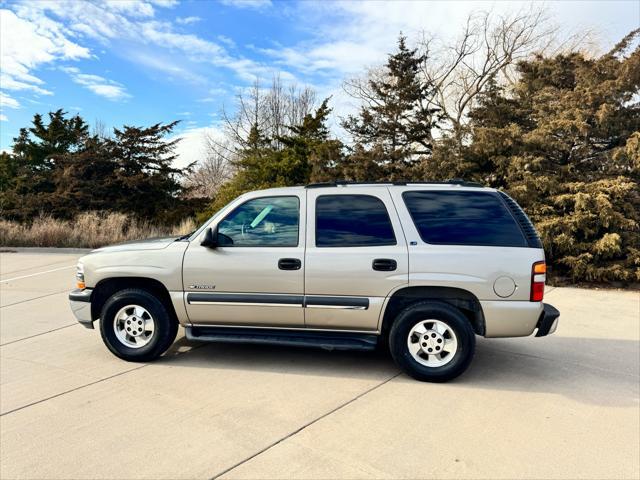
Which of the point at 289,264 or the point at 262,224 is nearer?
the point at 289,264

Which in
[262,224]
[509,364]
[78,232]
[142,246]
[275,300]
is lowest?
[509,364]

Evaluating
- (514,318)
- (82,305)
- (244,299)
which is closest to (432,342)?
(514,318)

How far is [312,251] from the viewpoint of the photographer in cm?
419

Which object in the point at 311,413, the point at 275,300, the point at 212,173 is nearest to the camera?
the point at 311,413

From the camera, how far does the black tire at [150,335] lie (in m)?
4.46

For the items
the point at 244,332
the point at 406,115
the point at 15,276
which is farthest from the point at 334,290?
the point at 406,115

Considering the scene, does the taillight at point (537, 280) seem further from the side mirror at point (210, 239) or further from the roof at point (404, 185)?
the side mirror at point (210, 239)

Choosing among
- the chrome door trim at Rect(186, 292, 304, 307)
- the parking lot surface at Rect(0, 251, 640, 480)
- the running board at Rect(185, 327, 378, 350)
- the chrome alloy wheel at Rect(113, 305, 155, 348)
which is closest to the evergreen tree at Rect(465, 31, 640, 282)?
the parking lot surface at Rect(0, 251, 640, 480)

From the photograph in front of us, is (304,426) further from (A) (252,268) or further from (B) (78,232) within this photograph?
(B) (78,232)

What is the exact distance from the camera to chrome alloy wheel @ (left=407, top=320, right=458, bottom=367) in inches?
159

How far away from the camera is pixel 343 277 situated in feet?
13.4

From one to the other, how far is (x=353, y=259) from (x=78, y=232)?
13.7 meters

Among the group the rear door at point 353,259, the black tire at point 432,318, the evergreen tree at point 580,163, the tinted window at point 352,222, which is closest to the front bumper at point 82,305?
the rear door at point 353,259

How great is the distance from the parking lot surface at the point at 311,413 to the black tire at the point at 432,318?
122mm
